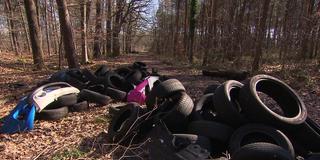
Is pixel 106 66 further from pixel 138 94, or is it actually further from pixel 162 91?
pixel 162 91

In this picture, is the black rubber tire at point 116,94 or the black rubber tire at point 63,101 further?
the black rubber tire at point 116,94

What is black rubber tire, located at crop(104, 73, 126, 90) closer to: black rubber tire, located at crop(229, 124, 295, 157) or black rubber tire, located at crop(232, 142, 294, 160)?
black rubber tire, located at crop(229, 124, 295, 157)

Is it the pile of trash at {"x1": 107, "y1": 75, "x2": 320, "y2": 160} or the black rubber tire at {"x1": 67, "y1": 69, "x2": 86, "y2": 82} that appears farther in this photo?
the black rubber tire at {"x1": 67, "y1": 69, "x2": 86, "y2": 82}

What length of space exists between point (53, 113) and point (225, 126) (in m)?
4.28

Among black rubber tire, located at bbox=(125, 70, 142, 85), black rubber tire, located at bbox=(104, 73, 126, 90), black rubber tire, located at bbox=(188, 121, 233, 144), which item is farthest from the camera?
black rubber tire, located at bbox=(125, 70, 142, 85)

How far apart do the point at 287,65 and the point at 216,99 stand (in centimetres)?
1213

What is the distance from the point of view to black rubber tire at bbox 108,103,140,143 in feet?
19.8

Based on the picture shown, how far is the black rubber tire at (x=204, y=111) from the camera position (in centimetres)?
603

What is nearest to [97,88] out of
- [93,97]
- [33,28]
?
[93,97]

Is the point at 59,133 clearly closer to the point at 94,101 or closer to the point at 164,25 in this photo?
the point at 94,101

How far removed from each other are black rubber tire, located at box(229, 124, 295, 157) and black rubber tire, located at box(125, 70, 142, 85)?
5.39 metres

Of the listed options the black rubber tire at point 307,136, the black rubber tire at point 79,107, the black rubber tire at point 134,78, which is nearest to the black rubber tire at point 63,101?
the black rubber tire at point 79,107

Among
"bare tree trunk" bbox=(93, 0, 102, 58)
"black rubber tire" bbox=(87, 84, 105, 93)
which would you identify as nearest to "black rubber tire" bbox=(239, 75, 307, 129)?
"black rubber tire" bbox=(87, 84, 105, 93)

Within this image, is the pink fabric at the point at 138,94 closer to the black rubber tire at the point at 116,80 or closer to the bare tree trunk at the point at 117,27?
the black rubber tire at the point at 116,80
